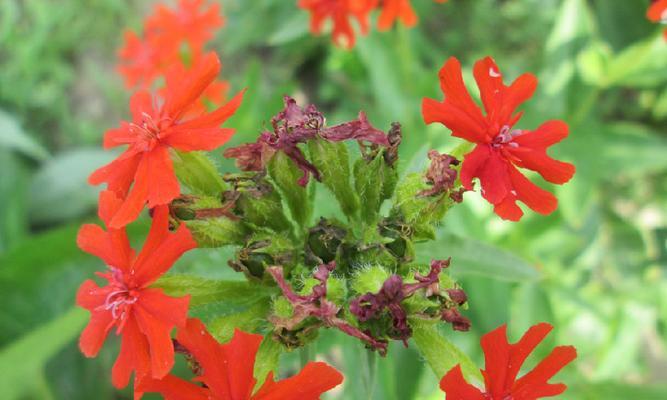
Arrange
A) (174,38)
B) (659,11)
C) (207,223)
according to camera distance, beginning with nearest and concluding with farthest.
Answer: (207,223)
(659,11)
(174,38)

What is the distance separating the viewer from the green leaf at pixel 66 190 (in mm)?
3537

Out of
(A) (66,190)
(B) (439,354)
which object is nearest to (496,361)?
(B) (439,354)

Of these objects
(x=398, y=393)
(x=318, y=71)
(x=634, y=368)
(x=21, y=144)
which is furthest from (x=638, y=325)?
(x=21, y=144)

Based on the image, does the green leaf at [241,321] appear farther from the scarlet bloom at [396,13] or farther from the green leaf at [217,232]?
the scarlet bloom at [396,13]

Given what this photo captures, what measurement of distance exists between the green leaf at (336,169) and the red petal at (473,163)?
0.26 metres

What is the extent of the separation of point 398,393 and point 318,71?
8.47 ft

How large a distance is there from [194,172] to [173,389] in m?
0.45

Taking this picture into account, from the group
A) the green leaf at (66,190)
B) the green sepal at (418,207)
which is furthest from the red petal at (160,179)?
the green leaf at (66,190)

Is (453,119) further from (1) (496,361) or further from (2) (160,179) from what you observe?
(2) (160,179)

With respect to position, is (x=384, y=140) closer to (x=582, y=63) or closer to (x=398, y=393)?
(x=398, y=393)

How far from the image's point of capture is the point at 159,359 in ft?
3.63

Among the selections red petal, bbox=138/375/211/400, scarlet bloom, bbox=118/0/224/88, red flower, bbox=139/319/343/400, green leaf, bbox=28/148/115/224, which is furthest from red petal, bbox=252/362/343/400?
green leaf, bbox=28/148/115/224

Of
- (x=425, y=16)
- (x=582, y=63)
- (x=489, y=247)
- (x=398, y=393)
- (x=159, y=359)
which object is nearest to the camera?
(x=159, y=359)

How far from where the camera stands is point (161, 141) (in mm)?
1305
